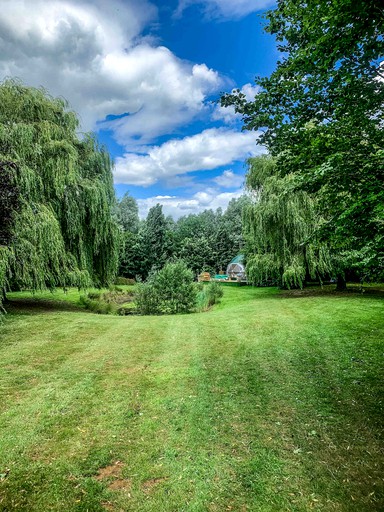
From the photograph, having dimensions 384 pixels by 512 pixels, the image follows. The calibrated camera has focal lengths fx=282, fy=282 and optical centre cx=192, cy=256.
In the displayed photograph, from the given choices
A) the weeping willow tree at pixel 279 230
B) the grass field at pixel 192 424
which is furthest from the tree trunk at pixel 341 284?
the grass field at pixel 192 424

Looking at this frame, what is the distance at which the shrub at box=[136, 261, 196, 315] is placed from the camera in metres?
13.9

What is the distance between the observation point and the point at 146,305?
14203mm

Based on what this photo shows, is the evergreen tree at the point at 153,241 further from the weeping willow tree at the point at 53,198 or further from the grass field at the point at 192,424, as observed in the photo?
the grass field at the point at 192,424

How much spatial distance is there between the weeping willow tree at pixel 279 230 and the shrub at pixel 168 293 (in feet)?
12.4

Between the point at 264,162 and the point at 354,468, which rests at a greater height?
the point at 264,162

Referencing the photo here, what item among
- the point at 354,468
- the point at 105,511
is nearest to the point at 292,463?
the point at 354,468

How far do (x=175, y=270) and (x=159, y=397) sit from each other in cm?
984

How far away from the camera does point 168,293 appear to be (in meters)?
14.0

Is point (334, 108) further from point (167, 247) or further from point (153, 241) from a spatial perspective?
point (167, 247)

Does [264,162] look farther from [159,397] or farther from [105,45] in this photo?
[159,397]

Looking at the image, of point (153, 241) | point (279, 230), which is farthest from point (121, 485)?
point (153, 241)

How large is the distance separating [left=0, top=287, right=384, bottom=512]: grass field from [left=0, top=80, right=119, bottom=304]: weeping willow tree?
10.7 ft

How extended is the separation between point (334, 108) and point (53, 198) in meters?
10.6

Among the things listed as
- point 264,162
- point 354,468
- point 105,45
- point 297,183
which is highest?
point 105,45
